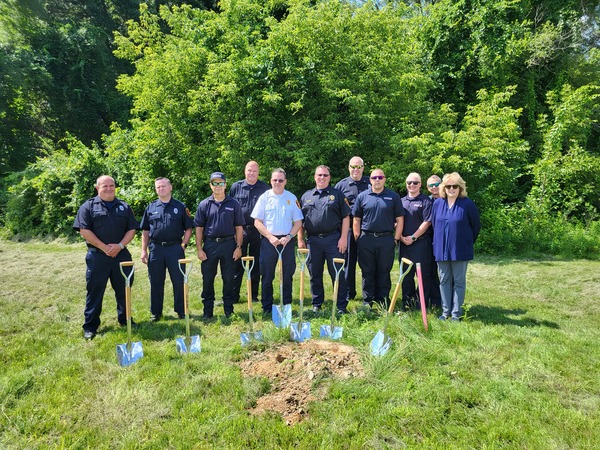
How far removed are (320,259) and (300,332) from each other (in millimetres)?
1192

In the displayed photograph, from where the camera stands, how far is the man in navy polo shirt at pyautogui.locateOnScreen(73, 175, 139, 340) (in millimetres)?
4633

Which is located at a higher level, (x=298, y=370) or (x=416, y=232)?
(x=416, y=232)

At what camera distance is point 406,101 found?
11.0 meters

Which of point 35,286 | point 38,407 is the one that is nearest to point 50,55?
point 35,286

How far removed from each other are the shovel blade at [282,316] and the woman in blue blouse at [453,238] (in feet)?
6.58

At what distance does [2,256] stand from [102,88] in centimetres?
1318

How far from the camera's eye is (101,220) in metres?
4.70

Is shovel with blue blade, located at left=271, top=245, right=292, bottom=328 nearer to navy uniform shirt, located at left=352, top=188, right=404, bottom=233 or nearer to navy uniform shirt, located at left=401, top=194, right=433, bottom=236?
navy uniform shirt, located at left=352, top=188, right=404, bottom=233

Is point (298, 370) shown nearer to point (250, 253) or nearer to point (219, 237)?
point (219, 237)

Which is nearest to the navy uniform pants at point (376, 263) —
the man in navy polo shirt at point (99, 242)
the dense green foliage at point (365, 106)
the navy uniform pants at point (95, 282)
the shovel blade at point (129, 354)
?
the shovel blade at point (129, 354)


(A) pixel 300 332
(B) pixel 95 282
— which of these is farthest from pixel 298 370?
(B) pixel 95 282

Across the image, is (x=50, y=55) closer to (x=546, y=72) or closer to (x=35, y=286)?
(x=35, y=286)

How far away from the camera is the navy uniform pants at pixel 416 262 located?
5.30 metres

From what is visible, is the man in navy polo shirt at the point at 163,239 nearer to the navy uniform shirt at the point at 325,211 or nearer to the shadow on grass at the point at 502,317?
the navy uniform shirt at the point at 325,211
